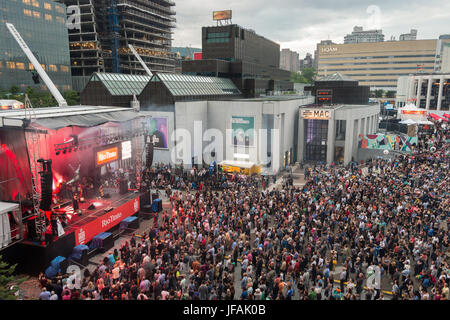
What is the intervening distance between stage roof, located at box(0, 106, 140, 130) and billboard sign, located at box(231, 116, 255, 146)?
47.0 ft

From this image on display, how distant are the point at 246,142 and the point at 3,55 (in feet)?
195

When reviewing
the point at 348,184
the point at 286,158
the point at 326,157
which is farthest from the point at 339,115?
the point at 348,184

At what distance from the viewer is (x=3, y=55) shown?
6688 cm

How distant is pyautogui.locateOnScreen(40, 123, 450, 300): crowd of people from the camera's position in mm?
13375

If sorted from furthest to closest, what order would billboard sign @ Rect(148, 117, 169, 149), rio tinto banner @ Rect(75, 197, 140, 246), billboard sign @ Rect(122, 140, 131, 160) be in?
billboard sign @ Rect(148, 117, 169, 149) → billboard sign @ Rect(122, 140, 131, 160) → rio tinto banner @ Rect(75, 197, 140, 246)

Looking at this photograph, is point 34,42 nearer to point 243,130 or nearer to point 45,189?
point 243,130

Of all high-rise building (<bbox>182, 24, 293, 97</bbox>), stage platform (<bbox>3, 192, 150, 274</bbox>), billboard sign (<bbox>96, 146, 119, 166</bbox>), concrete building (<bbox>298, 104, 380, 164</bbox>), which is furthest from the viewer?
high-rise building (<bbox>182, 24, 293, 97</bbox>)

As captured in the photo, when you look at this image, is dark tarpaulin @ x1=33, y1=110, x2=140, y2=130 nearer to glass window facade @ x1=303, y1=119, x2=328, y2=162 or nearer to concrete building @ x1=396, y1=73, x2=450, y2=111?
glass window facade @ x1=303, y1=119, x2=328, y2=162

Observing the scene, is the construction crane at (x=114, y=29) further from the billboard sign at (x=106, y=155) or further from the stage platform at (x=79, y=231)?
the stage platform at (x=79, y=231)

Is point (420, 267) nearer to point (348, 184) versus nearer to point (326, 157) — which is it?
point (348, 184)

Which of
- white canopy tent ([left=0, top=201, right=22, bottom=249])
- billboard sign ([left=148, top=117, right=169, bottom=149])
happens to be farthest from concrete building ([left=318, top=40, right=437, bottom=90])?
white canopy tent ([left=0, top=201, right=22, bottom=249])

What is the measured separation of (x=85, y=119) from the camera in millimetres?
→ 20125

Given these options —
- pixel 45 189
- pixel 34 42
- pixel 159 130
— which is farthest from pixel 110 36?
pixel 45 189

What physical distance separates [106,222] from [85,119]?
656cm
